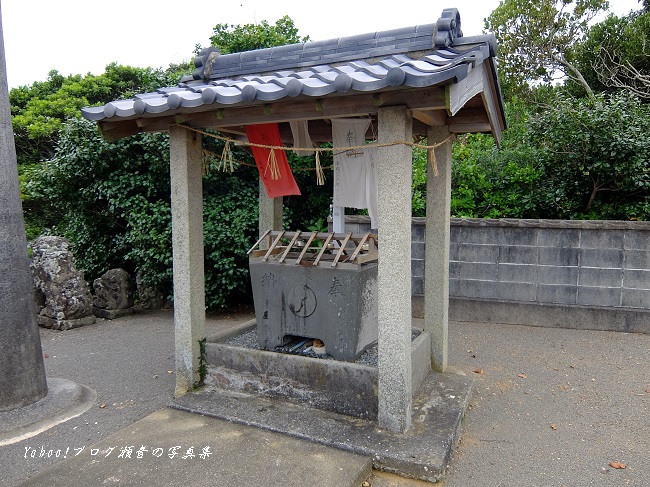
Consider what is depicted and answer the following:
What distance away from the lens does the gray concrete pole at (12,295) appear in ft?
15.0

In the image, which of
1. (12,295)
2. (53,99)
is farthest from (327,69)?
(53,99)

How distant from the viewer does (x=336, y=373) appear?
423 cm

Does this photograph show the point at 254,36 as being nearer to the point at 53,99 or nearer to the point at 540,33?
the point at 53,99

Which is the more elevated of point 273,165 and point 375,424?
point 273,165

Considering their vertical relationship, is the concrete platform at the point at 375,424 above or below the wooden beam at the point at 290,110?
below

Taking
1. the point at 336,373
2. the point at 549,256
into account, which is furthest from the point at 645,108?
the point at 336,373

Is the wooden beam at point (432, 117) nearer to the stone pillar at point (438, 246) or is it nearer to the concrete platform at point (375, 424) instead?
the stone pillar at point (438, 246)

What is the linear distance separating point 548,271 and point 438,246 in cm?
339

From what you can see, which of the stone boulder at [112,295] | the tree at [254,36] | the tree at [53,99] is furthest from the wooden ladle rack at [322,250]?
the tree at [53,99]

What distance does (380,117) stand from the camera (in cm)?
375

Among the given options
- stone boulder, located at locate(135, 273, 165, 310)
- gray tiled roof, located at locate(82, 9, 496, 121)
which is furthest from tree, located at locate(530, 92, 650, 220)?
stone boulder, located at locate(135, 273, 165, 310)

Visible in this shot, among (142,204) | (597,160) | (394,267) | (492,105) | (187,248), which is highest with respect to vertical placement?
(492,105)

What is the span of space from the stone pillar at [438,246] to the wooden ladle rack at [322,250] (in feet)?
2.43

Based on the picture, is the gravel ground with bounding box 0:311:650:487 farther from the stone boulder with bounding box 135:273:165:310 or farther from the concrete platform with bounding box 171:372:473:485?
the stone boulder with bounding box 135:273:165:310
